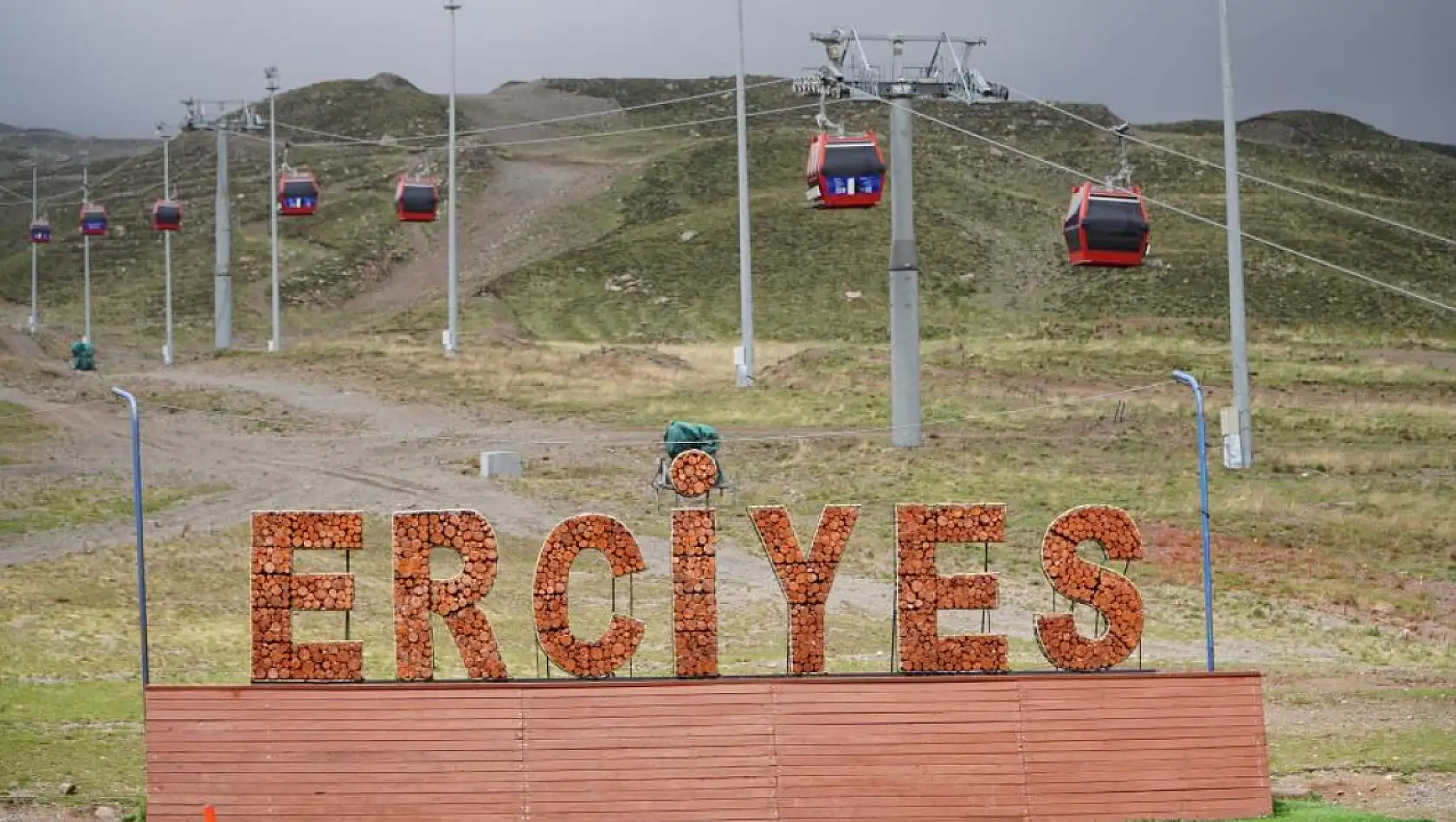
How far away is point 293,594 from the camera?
882 inches

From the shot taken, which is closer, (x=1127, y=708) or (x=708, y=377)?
(x=1127, y=708)

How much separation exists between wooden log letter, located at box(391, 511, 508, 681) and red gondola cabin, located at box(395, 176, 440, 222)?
37500mm

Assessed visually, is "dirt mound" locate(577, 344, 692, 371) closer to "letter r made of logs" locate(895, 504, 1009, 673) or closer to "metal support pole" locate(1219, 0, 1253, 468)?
"metal support pole" locate(1219, 0, 1253, 468)

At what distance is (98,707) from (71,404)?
35.2m

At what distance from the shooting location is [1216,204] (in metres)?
122

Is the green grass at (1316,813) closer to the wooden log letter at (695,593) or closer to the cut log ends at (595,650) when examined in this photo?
the wooden log letter at (695,593)

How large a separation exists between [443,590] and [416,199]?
38271 millimetres

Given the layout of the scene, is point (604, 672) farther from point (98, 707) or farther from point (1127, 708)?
point (98, 707)

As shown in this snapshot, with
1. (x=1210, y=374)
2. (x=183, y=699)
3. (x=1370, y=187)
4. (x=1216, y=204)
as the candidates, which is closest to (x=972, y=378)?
(x=1210, y=374)

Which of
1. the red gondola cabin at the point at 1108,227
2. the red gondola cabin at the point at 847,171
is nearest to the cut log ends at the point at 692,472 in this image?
the red gondola cabin at the point at 1108,227

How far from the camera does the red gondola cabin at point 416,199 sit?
59.0 meters

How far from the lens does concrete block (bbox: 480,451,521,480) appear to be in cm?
4997

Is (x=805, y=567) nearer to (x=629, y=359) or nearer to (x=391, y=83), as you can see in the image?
(x=629, y=359)

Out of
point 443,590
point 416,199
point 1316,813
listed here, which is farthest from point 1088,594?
point 416,199
